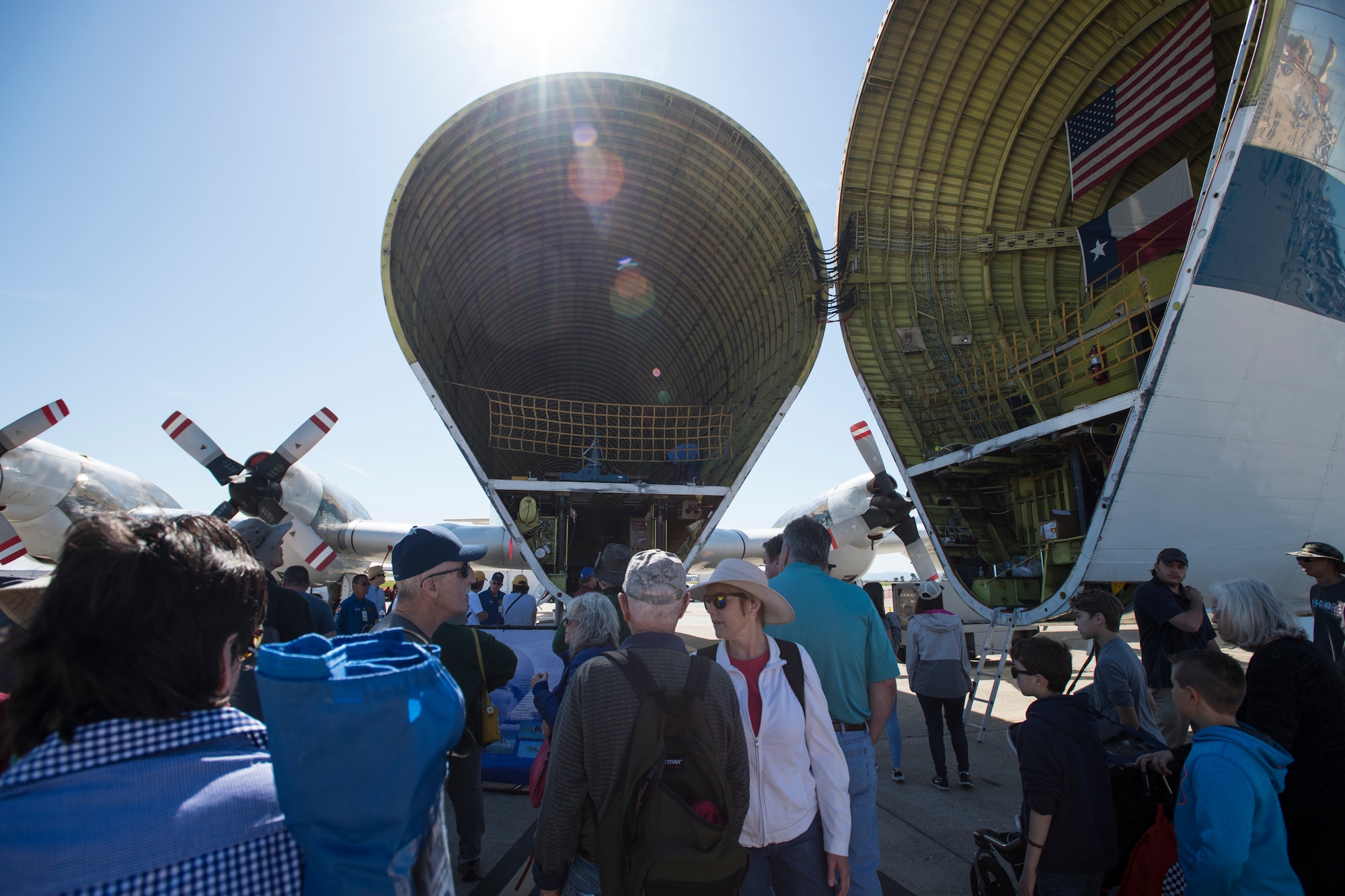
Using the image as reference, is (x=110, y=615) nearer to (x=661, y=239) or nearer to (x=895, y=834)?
(x=895, y=834)

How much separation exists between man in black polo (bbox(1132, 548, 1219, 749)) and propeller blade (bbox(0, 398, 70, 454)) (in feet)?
47.3

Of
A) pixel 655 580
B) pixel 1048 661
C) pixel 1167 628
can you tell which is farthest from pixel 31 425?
pixel 1167 628

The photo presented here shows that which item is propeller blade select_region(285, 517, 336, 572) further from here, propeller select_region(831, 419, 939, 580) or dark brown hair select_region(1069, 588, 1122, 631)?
dark brown hair select_region(1069, 588, 1122, 631)


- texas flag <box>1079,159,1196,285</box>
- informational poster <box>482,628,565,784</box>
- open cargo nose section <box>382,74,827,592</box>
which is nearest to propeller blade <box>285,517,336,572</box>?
open cargo nose section <box>382,74,827,592</box>

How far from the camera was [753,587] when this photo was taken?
8.63 feet

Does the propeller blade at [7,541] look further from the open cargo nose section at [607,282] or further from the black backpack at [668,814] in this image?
the black backpack at [668,814]

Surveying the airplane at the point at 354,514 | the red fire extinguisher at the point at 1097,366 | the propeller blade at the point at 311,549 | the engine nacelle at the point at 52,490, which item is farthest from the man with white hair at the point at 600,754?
the engine nacelle at the point at 52,490

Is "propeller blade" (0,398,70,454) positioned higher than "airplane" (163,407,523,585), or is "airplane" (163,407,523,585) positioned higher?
"propeller blade" (0,398,70,454)

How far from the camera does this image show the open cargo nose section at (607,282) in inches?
375

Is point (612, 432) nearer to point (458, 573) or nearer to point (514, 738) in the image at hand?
point (514, 738)


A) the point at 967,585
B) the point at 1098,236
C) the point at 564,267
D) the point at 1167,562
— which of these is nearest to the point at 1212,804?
the point at 1167,562

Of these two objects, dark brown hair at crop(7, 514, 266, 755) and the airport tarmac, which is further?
the airport tarmac

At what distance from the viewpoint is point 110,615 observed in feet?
3.63

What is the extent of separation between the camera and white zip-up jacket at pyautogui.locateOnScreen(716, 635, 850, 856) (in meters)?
2.44
